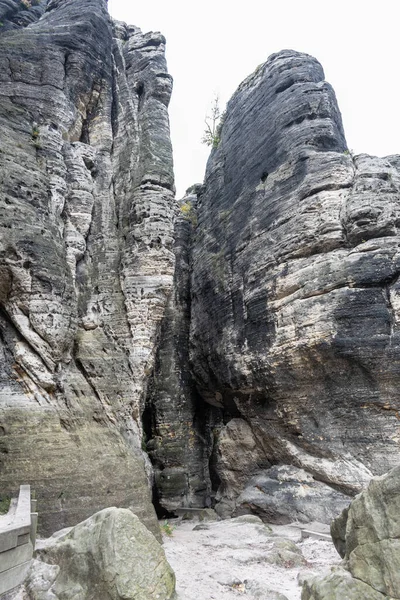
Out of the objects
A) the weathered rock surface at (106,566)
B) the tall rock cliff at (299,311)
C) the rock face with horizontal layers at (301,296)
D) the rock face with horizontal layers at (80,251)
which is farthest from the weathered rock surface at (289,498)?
the weathered rock surface at (106,566)

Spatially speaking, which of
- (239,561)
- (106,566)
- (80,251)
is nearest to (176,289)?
(80,251)

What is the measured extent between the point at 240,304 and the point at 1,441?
26.9 feet

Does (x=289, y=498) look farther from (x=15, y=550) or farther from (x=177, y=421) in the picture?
(x=15, y=550)

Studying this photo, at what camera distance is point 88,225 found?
1477cm

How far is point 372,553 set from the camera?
4.80 m

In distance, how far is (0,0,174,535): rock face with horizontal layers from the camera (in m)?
9.99

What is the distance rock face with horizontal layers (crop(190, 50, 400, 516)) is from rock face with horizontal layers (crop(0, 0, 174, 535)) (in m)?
2.70

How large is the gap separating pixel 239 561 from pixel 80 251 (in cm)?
978

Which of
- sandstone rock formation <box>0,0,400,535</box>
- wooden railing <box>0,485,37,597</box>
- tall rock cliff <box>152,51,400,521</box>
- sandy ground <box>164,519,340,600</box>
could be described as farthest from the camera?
tall rock cliff <box>152,51,400,521</box>

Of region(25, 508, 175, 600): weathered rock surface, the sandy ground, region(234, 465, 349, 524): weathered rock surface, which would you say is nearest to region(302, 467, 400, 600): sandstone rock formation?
the sandy ground

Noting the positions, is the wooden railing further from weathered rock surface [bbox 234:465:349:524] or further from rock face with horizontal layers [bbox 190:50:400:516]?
rock face with horizontal layers [bbox 190:50:400:516]

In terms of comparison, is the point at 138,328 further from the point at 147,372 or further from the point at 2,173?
the point at 2,173

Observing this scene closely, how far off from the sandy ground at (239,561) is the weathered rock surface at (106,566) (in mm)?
711

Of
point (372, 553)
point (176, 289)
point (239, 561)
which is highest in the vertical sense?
point (176, 289)
